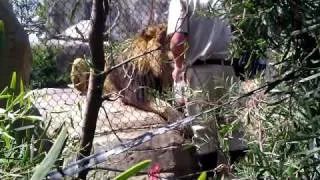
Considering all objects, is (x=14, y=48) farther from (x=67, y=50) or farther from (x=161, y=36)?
(x=67, y=50)

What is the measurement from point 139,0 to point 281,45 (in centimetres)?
296

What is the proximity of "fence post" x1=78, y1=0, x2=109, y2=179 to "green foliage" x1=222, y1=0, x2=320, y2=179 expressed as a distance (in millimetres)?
551

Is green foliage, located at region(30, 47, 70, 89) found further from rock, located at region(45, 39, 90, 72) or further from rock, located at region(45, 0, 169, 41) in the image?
rock, located at region(45, 0, 169, 41)

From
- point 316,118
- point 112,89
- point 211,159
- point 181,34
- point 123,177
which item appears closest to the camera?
point 123,177

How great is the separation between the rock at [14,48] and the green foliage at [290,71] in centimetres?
117

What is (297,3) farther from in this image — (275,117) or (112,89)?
(112,89)

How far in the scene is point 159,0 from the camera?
4.12 meters

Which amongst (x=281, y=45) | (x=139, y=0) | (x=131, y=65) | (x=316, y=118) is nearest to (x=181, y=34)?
(x=131, y=65)

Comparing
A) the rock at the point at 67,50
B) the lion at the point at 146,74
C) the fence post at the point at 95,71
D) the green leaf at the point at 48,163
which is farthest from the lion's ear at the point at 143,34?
the green leaf at the point at 48,163

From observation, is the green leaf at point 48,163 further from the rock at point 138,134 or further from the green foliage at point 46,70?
the green foliage at point 46,70

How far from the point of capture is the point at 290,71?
133 cm

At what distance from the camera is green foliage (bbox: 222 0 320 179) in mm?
1179

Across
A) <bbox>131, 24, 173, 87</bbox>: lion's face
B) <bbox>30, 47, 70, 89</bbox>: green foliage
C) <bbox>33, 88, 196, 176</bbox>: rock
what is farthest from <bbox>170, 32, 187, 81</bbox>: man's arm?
<bbox>30, 47, 70, 89</bbox>: green foliage

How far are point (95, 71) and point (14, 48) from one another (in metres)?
0.68
